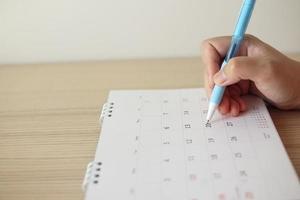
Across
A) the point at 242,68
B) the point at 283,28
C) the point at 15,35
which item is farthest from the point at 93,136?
the point at 283,28

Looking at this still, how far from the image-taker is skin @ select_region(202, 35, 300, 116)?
562mm

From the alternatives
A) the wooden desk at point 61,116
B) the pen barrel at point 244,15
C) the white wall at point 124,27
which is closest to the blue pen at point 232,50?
the pen barrel at point 244,15

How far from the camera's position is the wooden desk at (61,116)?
1.73ft

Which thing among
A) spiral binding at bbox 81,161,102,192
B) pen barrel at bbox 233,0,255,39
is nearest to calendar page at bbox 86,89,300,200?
spiral binding at bbox 81,161,102,192

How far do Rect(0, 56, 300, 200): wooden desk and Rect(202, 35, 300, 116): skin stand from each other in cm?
5

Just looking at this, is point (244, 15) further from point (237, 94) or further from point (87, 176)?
point (87, 176)

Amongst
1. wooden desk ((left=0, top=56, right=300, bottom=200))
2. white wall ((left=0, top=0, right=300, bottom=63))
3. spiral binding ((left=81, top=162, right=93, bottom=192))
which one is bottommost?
spiral binding ((left=81, top=162, right=93, bottom=192))

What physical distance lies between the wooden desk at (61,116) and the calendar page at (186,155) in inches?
1.4

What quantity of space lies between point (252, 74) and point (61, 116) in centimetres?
34

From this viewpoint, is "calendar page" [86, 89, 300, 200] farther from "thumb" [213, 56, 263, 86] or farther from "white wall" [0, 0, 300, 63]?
"white wall" [0, 0, 300, 63]

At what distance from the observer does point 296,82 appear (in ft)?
2.03

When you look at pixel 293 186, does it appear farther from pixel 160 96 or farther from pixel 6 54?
pixel 6 54

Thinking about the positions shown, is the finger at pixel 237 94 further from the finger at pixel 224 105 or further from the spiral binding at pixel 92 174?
the spiral binding at pixel 92 174

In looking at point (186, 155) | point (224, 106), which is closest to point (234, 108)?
point (224, 106)
